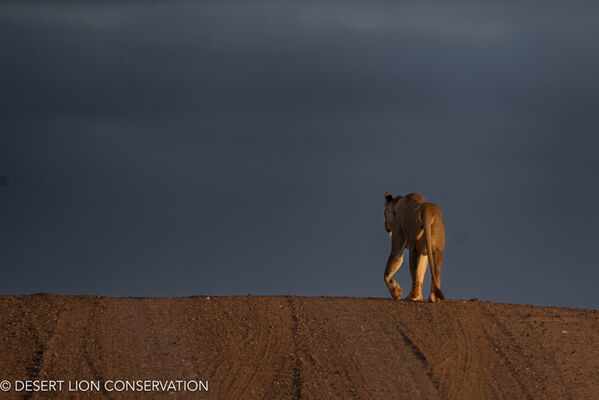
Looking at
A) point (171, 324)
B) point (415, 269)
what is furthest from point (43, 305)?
point (415, 269)

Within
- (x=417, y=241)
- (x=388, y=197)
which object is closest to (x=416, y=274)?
(x=417, y=241)

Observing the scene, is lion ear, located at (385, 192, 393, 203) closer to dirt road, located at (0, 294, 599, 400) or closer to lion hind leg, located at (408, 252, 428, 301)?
lion hind leg, located at (408, 252, 428, 301)

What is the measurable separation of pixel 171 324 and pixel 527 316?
815 cm

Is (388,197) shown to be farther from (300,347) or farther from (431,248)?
(300,347)

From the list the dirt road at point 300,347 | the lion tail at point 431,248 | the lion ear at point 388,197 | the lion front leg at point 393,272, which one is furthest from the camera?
the lion ear at point 388,197

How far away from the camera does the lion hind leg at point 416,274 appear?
931 inches

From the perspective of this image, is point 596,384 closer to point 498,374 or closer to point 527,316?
point 498,374

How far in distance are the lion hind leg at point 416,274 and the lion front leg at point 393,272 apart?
0.75 m

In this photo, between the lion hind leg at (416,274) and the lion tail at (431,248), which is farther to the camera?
the lion hind leg at (416,274)

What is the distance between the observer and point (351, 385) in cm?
1700

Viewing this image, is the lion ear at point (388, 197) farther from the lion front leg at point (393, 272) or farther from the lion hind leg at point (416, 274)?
the lion hind leg at point (416, 274)

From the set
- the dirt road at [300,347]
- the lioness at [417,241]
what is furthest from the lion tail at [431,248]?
the dirt road at [300,347]

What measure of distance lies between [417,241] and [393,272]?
1.42 m

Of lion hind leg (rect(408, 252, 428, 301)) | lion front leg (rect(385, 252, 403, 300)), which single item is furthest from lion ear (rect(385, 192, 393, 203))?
lion hind leg (rect(408, 252, 428, 301))
